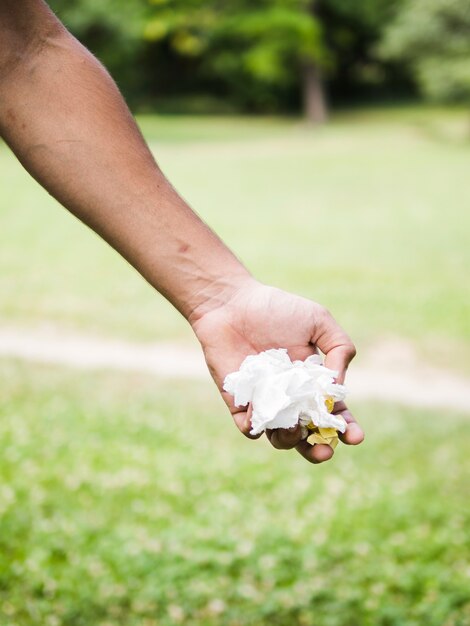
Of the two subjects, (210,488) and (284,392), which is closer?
(284,392)

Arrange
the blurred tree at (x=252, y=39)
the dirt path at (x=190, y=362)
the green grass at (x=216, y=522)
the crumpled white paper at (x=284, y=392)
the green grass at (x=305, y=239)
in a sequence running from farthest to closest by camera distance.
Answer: the blurred tree at (x=252, y=39) < the green grass at (x=305, y=239) < the dirt path at (x=190, y=362) < the green grass at (x=216, y=522) < the crumpled white paper at (x=284, y=392)

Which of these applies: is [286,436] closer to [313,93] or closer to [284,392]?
[284,392]

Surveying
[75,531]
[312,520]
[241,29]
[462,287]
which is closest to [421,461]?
[312,520]

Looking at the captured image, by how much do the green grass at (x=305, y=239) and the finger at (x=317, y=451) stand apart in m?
6.52

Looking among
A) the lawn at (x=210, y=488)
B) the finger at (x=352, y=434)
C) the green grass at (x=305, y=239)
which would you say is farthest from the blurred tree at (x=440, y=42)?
the finger at (x=352, y=434)

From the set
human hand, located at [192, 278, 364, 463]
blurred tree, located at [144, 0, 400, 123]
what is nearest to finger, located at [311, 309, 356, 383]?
human hand, located at [192, 278, 364, 463]

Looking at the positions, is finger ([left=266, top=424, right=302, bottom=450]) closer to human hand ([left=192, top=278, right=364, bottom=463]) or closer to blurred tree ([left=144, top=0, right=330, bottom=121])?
human hand ([left=192, top=278, right=364, bottom=463])

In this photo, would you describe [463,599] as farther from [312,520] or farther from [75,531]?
[75,531]

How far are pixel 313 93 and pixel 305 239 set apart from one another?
2703 centimetres

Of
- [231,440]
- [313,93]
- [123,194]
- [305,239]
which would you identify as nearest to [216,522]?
[231,440]

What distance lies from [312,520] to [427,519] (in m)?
0.73

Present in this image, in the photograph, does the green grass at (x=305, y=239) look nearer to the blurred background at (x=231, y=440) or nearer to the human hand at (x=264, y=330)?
the blurred background at (x=231, y=440)

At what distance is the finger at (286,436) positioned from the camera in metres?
1.93

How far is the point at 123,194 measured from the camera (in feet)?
6.63
